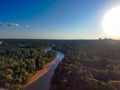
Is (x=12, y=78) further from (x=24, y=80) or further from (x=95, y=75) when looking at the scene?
(x=95, y=75)

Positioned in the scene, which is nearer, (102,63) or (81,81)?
(81,81)

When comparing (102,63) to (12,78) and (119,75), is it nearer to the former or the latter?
(119,75)

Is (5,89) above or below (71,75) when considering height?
below

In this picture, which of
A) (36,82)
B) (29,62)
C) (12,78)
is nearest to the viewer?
(12,78)

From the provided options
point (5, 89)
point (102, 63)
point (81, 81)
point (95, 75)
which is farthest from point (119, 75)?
point (5, 89)

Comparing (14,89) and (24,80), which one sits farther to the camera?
(24,80)

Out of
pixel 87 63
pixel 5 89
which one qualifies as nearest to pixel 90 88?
pixel 5 89

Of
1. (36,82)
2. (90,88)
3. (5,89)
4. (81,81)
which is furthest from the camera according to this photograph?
(36,82)

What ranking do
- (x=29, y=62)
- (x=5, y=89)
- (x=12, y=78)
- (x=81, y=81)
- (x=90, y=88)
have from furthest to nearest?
(x=29, y=62) → (x=12, y=78) → (x=5, y=89) → (x=81, y=81) → (x=90, y=88)

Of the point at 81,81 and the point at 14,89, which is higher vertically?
the point at 81,81
